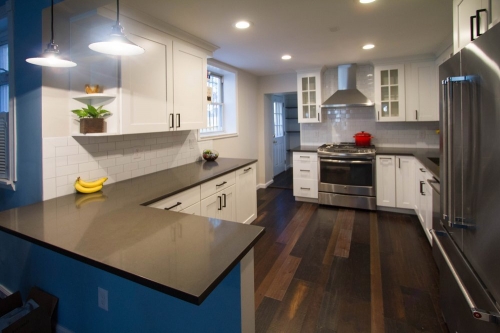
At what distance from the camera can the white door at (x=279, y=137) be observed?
6.93 metres

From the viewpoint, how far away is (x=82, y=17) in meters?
2.04

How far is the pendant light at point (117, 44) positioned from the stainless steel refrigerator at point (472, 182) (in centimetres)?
164

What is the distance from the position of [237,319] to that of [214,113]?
396cm

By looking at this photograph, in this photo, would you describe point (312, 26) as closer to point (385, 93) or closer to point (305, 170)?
point (385, 93)

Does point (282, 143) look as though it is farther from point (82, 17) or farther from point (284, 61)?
point (82, 17)

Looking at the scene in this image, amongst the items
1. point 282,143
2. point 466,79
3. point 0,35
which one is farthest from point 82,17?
point 282,143

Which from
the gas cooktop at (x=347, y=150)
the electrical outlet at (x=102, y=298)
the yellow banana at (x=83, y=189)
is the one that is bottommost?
the electrical outlet at (x=102, y=298)

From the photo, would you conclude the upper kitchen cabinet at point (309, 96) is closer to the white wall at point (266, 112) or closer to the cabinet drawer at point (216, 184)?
the white wall at point (266, 112)

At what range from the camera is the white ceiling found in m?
2.36

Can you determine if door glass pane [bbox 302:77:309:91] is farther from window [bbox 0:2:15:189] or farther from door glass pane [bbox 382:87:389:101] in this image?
window [bbox 0:2:15:189]

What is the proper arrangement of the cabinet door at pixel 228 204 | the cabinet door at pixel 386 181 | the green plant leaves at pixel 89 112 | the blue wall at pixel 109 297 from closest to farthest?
the blue wall at pixel 109 297
the green plant leaves at pixel 89 112
the cabinet door at pixel 228 204
the cabinet door at pixel 386 181

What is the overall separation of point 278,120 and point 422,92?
3.49 metres

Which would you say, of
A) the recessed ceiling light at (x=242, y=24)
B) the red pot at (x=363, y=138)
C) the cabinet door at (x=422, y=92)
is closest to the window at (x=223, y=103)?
the recessed ceiling light at (x=242, y=24)

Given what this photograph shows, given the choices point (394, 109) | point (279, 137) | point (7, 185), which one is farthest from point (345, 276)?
point (279, 137)
